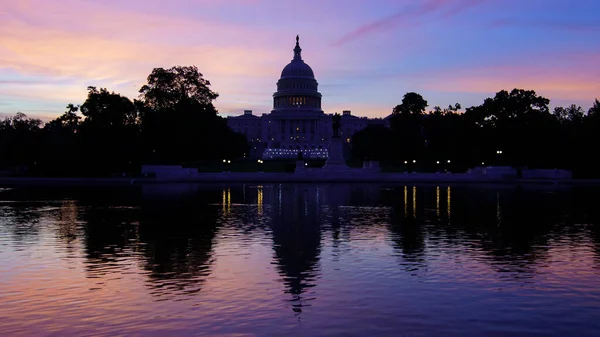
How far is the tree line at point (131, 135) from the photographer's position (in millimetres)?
82875

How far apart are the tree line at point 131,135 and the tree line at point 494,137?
92.9ft

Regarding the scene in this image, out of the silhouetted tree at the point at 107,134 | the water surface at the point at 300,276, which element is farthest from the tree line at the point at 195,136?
the water surface at the point at 300,276

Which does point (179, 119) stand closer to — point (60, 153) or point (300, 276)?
point (60, 153)

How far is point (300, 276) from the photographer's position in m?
15.6

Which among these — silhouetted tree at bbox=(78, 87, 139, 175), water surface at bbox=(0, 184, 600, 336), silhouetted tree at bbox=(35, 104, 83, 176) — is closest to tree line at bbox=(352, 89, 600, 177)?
silhouetted tree at bbox=(78, 87, 139, 175)

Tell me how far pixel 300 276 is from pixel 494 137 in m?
77.3

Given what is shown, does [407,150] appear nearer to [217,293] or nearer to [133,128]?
[133,128]

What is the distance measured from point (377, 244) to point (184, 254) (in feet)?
19.2

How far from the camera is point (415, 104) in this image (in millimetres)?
107562

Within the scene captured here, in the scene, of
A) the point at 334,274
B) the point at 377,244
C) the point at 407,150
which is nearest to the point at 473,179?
the point at 407,150

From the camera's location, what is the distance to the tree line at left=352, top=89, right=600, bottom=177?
273ft

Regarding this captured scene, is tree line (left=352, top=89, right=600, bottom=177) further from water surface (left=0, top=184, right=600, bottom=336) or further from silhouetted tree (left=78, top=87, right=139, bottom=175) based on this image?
water surface (left=0, top=184, right=600, bottom=336)

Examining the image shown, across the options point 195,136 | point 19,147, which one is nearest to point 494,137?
point 195,136

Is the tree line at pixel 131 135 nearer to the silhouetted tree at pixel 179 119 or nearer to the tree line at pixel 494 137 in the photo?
the silhouetted tree at pixel 179 119
